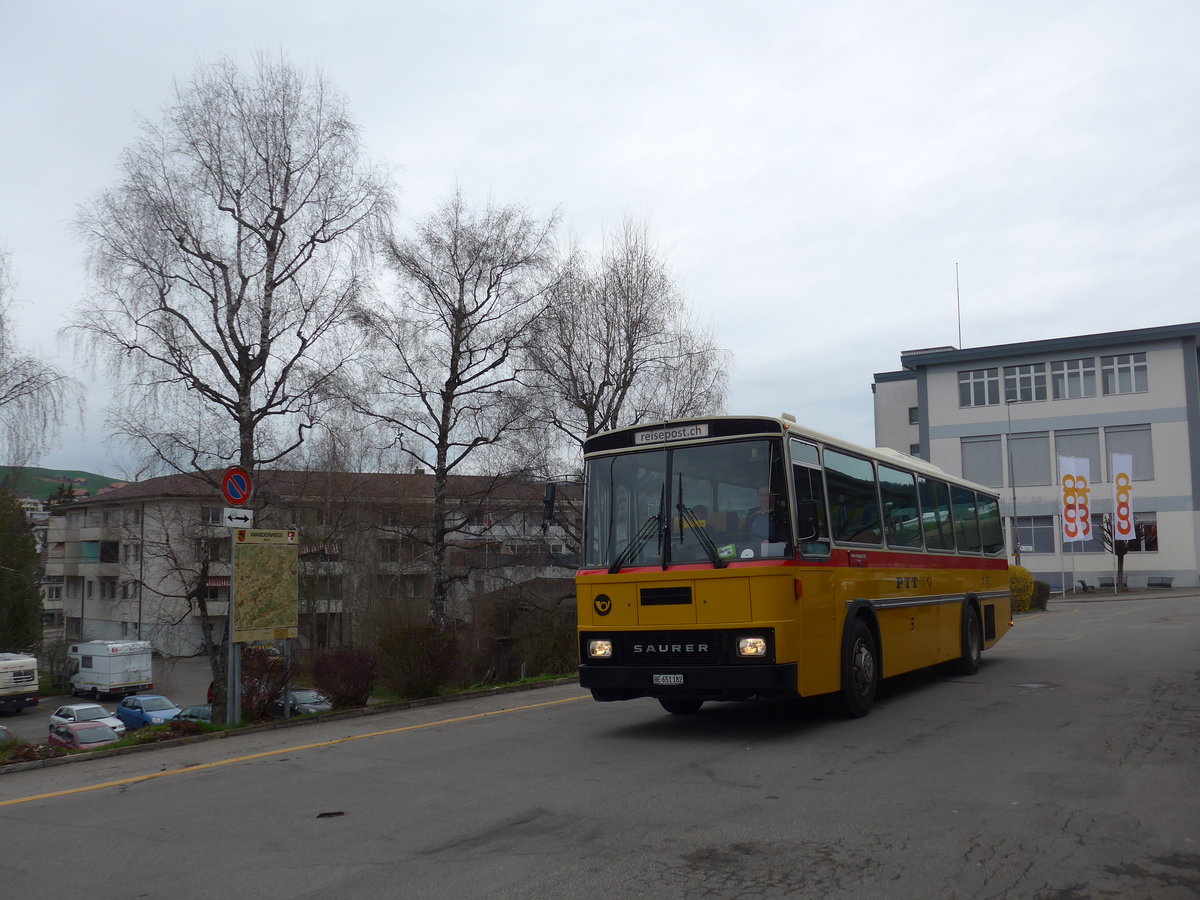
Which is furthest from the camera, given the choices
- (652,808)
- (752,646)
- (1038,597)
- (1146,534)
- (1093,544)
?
(1093,544)

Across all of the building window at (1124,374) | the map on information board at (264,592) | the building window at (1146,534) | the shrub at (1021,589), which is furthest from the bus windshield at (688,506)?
the building window at (1124,374)

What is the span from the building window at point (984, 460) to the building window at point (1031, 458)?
3.08 ft

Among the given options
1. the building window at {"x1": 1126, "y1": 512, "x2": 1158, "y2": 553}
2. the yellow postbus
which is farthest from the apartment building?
the building window at {"x1": 1126, "y1": 512, "x2": 1158, "y2": 553}

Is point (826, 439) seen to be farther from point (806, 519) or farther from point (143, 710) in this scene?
point (143, 710)

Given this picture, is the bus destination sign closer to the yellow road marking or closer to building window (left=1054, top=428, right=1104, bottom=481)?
the yellow road marking

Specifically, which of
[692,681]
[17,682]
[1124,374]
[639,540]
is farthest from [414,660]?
[1124,374]

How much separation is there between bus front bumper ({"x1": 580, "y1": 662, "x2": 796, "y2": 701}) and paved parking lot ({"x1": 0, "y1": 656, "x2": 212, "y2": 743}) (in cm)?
3356

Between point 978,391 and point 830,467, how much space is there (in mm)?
58674

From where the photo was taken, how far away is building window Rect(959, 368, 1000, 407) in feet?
213

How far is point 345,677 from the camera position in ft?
45.9

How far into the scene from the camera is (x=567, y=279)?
30562 millimetres

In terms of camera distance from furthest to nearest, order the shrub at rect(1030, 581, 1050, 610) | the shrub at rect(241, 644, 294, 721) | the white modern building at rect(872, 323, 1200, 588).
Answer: the white modern building at rect(872, 323, 1200, 588) < the shrub at rect(1030, 581, 1050, 610) < the shrub at rect(241, 644, 294, 721)

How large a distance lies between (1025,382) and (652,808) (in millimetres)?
63111

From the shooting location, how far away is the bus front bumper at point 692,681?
960 cm
